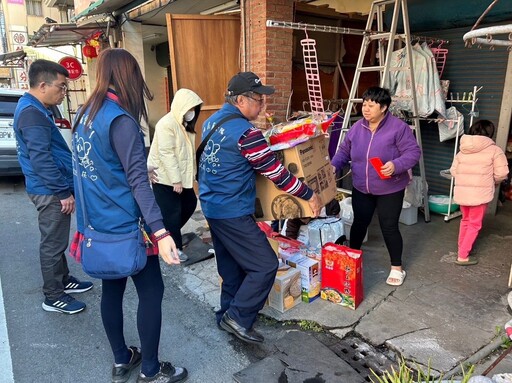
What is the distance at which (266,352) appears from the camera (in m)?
2.75

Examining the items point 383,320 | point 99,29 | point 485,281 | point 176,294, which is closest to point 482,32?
point 383,320

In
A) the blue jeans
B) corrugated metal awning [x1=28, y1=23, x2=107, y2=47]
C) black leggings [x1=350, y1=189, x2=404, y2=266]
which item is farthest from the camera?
corrugated metal awning [x1=28, y1=23, x2=107, y2=47]

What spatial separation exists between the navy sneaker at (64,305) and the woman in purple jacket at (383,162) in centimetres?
259

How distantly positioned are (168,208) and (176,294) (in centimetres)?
96

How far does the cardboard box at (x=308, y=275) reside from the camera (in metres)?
3.23

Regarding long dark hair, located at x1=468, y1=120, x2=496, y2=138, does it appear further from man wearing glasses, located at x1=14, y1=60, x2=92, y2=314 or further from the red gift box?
man wearing glasses, located at x1=14, y1=60, x2=92, y2=314

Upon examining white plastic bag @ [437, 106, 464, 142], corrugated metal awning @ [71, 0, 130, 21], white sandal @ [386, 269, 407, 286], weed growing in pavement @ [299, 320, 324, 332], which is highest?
corrugated metal awning @ [71, 0, 130, 21]

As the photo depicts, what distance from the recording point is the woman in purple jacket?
10.8 ft

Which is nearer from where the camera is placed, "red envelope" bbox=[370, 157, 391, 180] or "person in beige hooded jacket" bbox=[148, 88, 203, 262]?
"red envelope" bbox=[370, 157, 391, 180]

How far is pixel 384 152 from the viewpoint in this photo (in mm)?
3352

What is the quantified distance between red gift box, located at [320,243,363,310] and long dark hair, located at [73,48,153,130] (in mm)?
1926

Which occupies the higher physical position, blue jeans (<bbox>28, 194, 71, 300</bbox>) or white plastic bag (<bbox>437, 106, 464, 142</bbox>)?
white plastic bag (<bbox>437, 106, 464, 142</bbox>)

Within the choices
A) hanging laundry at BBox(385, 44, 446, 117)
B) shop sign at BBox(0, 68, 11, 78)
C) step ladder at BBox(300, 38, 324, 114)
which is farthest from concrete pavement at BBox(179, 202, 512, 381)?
shop sign at BBox(0, 68, 11, 78)

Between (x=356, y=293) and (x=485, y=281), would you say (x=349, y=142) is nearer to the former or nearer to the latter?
(x=356, y=293)
